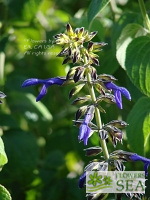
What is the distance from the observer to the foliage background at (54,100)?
167 cm

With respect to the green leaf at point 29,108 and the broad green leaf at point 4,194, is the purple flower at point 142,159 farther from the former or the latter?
the green leaf at point 29,108

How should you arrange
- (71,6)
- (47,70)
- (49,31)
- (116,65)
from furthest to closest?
(71,6)
(47,70)
(49,31)
(116,65)

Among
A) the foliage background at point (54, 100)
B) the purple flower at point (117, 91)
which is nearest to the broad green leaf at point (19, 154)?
the foliage background at point (54, 100)

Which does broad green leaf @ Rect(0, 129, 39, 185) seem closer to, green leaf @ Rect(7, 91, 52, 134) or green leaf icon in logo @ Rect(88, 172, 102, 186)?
green leaf @ Rect(7, 91, 52, 134)

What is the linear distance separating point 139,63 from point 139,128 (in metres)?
0.20

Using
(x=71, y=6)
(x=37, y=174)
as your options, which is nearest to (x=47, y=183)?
(x=37, y=174)

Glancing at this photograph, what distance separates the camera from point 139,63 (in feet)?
5.36

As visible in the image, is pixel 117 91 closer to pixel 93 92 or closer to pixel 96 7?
pixel 93 92

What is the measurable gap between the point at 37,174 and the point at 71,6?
1362 millimetres

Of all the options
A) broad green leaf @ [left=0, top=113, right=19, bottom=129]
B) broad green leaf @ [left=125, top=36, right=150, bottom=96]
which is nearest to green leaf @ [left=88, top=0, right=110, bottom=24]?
broad green leaf @ [left=125, top=36, right=150, bottom=96]

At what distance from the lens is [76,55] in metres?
1.27

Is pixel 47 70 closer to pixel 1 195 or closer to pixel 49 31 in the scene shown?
pixel 49 31

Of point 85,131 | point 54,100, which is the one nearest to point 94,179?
point 85,131

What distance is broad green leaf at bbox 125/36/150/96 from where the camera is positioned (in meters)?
1.59
